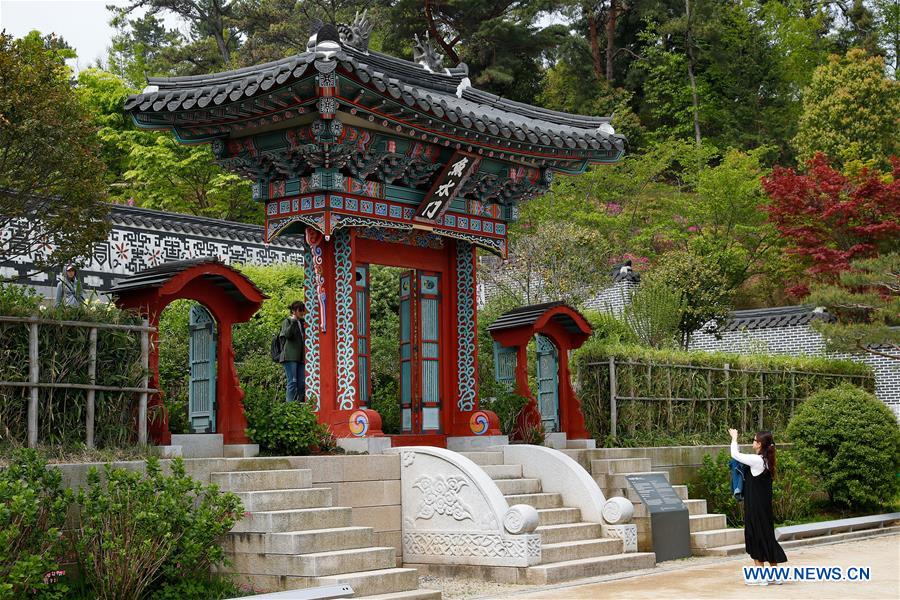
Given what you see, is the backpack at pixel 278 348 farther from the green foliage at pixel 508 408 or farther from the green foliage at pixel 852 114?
the green foliage at pixel 852 114

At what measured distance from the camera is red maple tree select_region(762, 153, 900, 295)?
81.8 feet

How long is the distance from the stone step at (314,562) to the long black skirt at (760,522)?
3.60 metres

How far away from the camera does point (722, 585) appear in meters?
10.5

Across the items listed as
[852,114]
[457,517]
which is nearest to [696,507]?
[457,517]

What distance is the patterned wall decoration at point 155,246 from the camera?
17.9 m

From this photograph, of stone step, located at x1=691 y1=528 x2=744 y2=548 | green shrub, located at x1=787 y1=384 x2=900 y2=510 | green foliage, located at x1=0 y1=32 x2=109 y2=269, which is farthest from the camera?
green shrub, located at x1=787 y1=384 x2=900 y2=510

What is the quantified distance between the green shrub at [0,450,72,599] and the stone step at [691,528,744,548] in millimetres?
7485

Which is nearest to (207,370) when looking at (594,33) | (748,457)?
(748,457)

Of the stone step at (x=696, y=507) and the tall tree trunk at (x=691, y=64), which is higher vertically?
the tall tree trunk at (x=691, y=64)


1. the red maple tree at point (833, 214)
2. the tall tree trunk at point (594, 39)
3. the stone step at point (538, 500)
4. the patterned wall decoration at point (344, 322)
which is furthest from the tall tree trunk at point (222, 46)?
the stone step at point (538, 500)

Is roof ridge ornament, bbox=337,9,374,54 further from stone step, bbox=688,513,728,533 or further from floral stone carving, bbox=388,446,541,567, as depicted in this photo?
stone step, bbox=688,513,728,533

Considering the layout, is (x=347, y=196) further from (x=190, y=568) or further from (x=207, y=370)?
(x=190, y=568)

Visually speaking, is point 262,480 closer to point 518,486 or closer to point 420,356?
point 518,486

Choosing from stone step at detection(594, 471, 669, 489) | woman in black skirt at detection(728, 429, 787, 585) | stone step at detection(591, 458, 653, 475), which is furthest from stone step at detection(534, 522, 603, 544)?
woman in black skirt at detection(728, 429, 787, 585)
